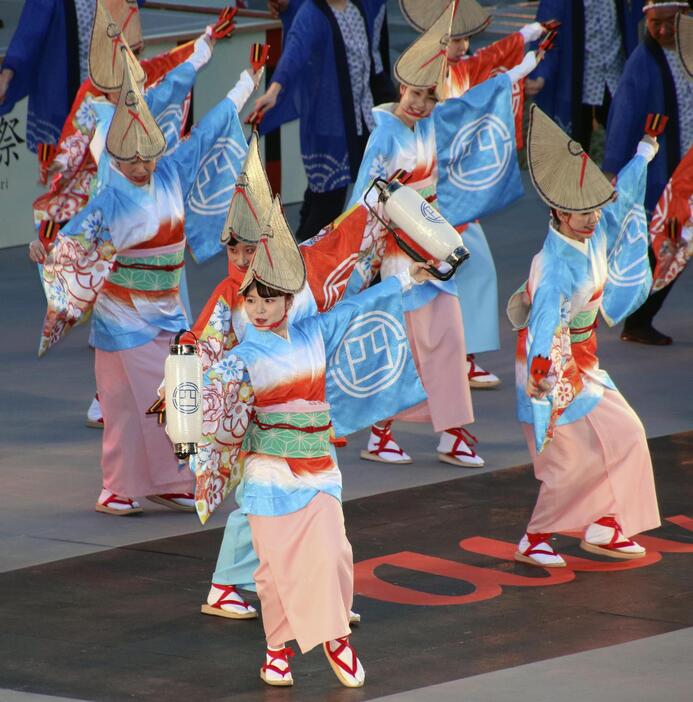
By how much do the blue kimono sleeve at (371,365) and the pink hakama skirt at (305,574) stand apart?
0.49 meters

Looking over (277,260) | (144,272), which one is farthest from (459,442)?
(277,260)

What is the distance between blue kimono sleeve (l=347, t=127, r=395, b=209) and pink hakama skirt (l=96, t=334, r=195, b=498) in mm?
1137

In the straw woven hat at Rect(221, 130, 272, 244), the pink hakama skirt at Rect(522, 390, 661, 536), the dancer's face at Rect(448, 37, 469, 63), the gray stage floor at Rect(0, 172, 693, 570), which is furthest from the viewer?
the dancer's face at Rect(448, 37, 469, 63)

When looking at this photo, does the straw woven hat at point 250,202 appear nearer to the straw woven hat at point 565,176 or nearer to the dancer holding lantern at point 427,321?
the straw woven hat at point 565,176

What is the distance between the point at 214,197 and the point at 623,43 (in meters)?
4.60

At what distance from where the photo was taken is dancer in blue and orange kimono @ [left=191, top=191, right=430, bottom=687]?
5320mm

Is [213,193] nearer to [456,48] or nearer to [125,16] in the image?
[125,16]

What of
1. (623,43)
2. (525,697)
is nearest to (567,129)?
(623,43)

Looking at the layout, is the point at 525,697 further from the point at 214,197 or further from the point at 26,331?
the point at 26,331

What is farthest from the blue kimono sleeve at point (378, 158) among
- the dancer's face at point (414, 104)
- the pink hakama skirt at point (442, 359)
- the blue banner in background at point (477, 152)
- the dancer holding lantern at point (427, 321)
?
the pink hakama skirt at point (442, 359)

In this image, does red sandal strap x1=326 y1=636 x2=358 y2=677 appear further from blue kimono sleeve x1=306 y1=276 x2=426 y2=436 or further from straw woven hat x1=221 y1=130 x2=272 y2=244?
straw woven hat x1=221 y1=130 x2=272 y2=244

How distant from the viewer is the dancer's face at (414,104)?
25.1 ft

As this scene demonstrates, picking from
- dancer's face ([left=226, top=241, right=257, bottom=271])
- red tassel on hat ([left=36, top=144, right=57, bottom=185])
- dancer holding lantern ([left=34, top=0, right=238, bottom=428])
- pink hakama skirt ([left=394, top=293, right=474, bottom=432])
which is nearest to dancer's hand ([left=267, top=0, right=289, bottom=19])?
dancer holding lantern ([left=34, top=0, right=238, bottom=428])

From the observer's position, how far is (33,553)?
663 centimetres
